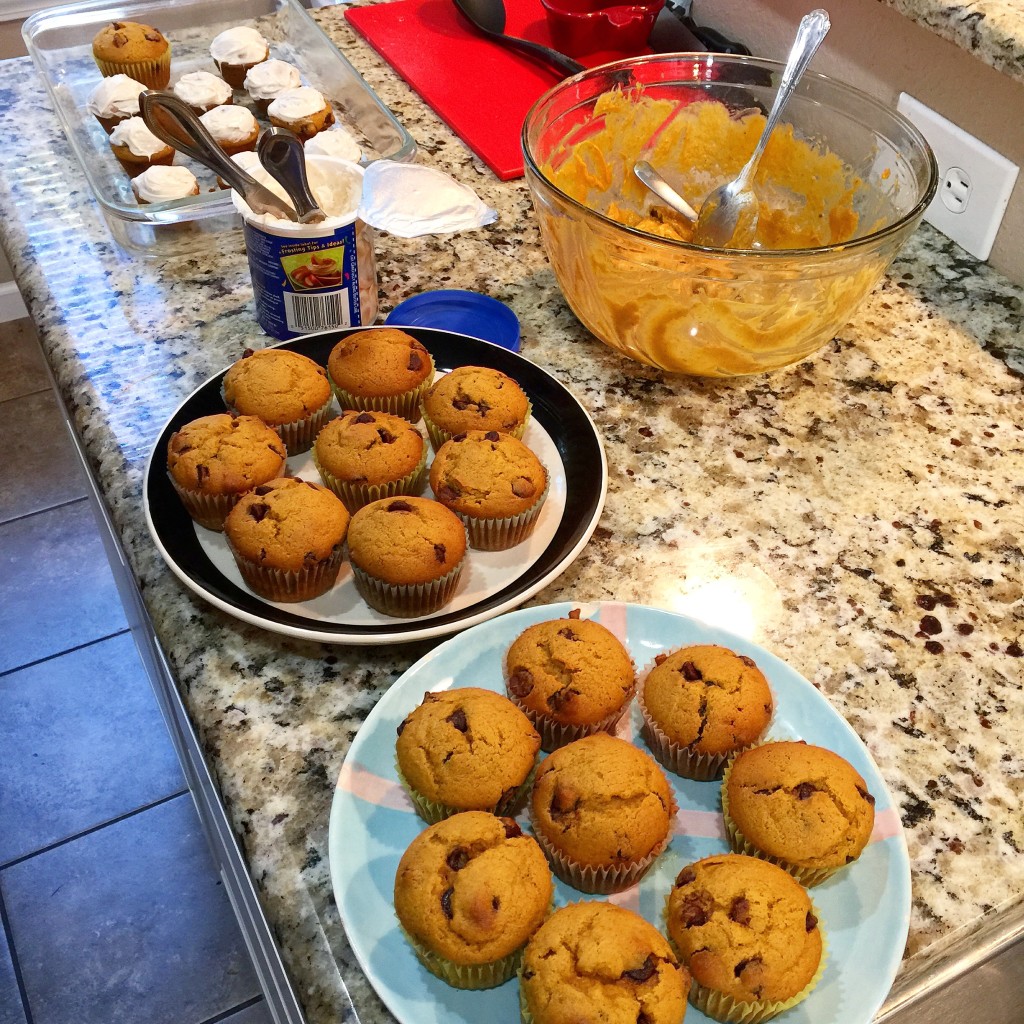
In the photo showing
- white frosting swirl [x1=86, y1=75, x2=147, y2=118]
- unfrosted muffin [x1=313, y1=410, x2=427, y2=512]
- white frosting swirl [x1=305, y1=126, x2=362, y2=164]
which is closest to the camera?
unfrosted muffin [x1=313, y1=410, x2=427, y2=512]

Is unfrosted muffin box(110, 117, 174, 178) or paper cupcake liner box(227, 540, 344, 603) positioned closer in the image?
paper cupcake liner box(227, 540, 344, 603)

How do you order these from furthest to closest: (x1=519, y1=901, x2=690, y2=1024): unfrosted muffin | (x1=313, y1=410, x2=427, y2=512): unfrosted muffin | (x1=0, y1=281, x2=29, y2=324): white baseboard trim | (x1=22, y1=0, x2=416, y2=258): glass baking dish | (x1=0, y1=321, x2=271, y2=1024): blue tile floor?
(x1=0, y1=281, x2=29, y2=324): white baseboard trim < (x1=0, y1=321, x2=271, y2=1024): blue tile floor < (x1=22, y1=0, x2=416, y2=258): glass baking dish < (x1=313, y1=410, x2=427, y2=512): unfrosted muffin < (x1=519, y1=901, x2=690, y2=1024): unfrosted muffin

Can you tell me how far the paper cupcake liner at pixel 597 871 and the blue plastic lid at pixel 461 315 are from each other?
0.66 m

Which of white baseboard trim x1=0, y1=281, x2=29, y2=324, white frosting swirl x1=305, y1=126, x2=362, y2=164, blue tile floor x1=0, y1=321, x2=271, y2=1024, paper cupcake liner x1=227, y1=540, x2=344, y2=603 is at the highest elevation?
white frosting swirl x1=305, y1=126, x2=362, y2=164

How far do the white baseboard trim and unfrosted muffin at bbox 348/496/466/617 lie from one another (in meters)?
2.41

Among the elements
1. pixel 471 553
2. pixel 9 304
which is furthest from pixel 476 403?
pixel 9 304

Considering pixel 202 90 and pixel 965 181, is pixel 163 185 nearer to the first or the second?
pixel 202 90

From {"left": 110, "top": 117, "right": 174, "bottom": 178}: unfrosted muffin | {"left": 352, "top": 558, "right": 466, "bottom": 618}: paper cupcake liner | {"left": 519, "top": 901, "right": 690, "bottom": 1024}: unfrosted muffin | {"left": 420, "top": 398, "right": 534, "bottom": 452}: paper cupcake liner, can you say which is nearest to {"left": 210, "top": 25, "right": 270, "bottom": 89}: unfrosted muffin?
{"left": 110, "top": 117, "right": 174, "bottom": 178}: unfrosted muffin

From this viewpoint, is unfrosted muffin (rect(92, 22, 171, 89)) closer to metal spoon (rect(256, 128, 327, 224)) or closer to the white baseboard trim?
metal spoon (rect(256, 128, 327, 224))

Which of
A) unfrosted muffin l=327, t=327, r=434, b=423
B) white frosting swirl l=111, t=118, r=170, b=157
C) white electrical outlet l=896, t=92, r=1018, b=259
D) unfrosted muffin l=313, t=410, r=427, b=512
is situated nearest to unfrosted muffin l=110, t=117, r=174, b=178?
white frosting swirl l=111, t=118, r=170, b=157

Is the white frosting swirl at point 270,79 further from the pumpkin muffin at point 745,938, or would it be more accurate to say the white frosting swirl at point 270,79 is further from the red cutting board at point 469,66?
the pumpkin muffin at point 745,938

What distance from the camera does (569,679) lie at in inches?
30.2

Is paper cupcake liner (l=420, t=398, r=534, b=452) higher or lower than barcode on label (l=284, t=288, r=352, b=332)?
lower

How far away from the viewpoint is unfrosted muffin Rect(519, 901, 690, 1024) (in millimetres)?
589
